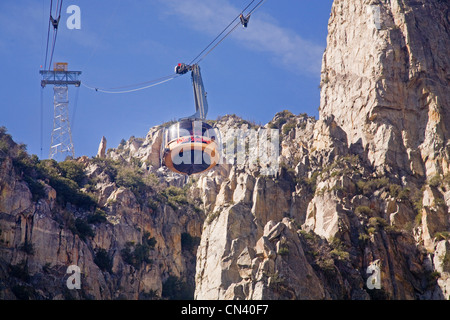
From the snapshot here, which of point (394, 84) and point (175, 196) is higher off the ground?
point (394, 84)

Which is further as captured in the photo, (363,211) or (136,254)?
(136,254)

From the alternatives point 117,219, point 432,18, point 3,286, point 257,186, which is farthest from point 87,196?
point 432,18

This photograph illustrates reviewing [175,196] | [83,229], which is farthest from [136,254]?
[175,196]

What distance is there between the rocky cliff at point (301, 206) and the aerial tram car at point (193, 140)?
4.42 m

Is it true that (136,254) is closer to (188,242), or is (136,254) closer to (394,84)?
(188,242)

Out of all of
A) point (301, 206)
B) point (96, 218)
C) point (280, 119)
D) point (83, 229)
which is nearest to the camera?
point (83, 229)

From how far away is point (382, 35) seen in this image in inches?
Answer: 3686

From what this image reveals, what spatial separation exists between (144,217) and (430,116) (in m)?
26.9

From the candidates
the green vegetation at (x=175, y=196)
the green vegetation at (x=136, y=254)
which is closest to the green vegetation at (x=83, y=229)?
the green vegetation at (x=136, y=254)

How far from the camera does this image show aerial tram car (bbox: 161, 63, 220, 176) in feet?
276

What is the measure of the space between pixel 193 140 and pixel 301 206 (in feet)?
36.9

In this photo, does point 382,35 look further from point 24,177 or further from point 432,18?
point 24,177

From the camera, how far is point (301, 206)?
86438 mm

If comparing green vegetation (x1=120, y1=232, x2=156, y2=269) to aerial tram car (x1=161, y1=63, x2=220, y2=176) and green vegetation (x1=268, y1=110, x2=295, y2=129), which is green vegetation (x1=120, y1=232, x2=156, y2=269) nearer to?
aerial tram car (x1=161, y1=63, x2=220, y2=176)
